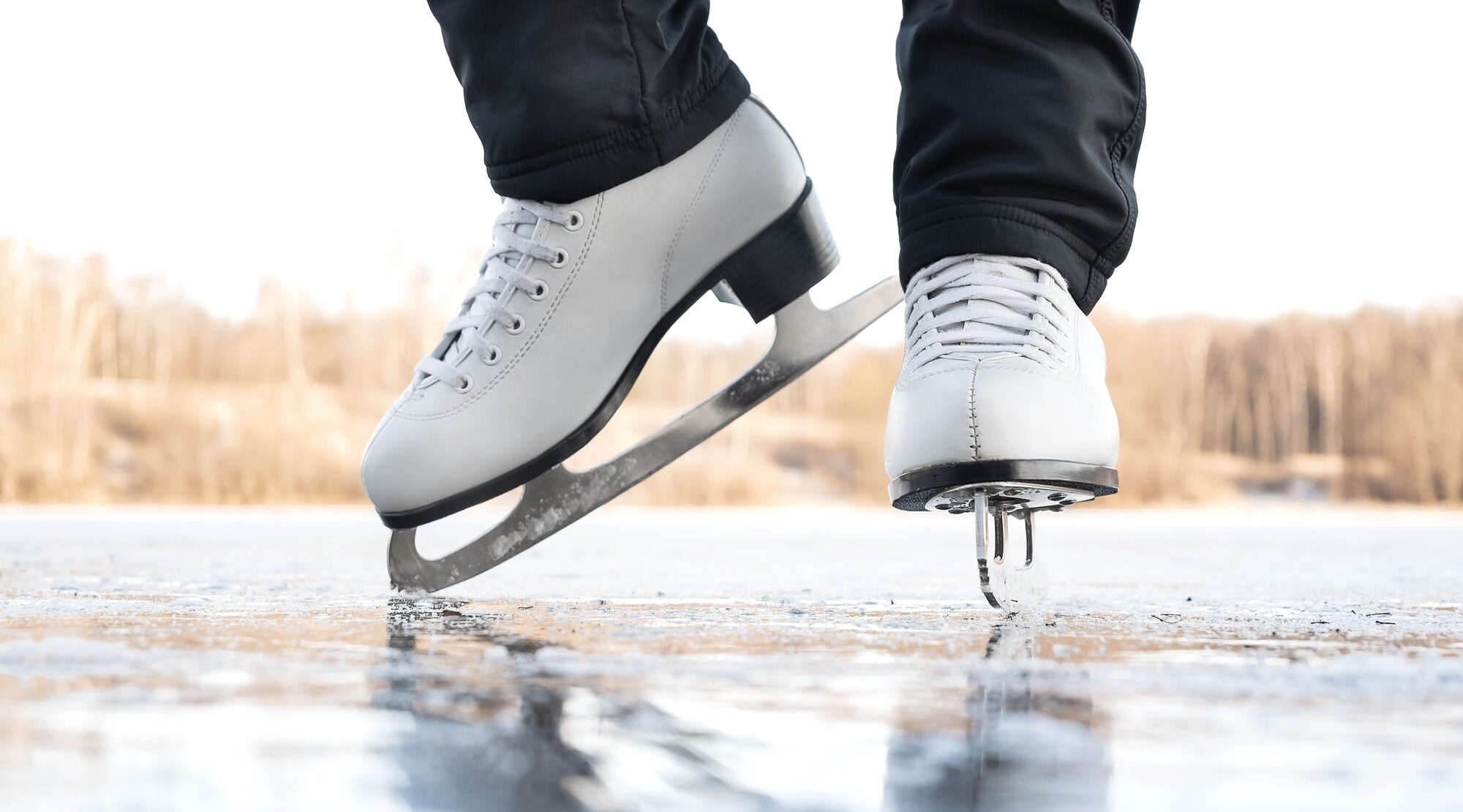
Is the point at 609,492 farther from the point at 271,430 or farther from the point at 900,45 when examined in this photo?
the point at 271,430

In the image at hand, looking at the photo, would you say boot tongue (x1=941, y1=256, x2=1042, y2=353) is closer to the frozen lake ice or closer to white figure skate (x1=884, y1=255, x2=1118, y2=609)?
white figure skate (x1=884, y1=255, x2=1118, y2=609)

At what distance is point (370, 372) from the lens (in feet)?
30.2

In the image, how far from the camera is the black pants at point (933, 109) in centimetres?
67

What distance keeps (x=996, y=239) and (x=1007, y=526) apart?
16cm

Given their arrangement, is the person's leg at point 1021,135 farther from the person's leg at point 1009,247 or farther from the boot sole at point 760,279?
the boot sole at point 760,279

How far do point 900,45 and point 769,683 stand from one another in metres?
0.50

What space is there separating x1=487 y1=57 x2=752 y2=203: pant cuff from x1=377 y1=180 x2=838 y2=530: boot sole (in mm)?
93

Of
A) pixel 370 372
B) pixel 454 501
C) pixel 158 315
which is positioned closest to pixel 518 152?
pixel 454 501

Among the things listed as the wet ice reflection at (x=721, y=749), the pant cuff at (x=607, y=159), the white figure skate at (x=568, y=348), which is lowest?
the wet ice reflection at (x=721, y=749)

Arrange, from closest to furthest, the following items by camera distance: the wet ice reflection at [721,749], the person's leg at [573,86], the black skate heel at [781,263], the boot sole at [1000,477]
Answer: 1. the wet ice reflection at [721,749]
2. the boot sole at [1000,477]
3. the person's leg at [573,86]
4. the black skate heel at [781,263]

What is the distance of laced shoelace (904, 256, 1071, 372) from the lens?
66 centimetres

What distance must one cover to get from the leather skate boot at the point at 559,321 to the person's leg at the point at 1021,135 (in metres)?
0.16

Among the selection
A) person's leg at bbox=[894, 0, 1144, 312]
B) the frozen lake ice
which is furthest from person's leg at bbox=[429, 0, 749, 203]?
the frozen lake ice

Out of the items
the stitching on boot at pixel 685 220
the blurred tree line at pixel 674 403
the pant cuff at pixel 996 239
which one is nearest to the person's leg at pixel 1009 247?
the pant cuff at pixel 996 239
